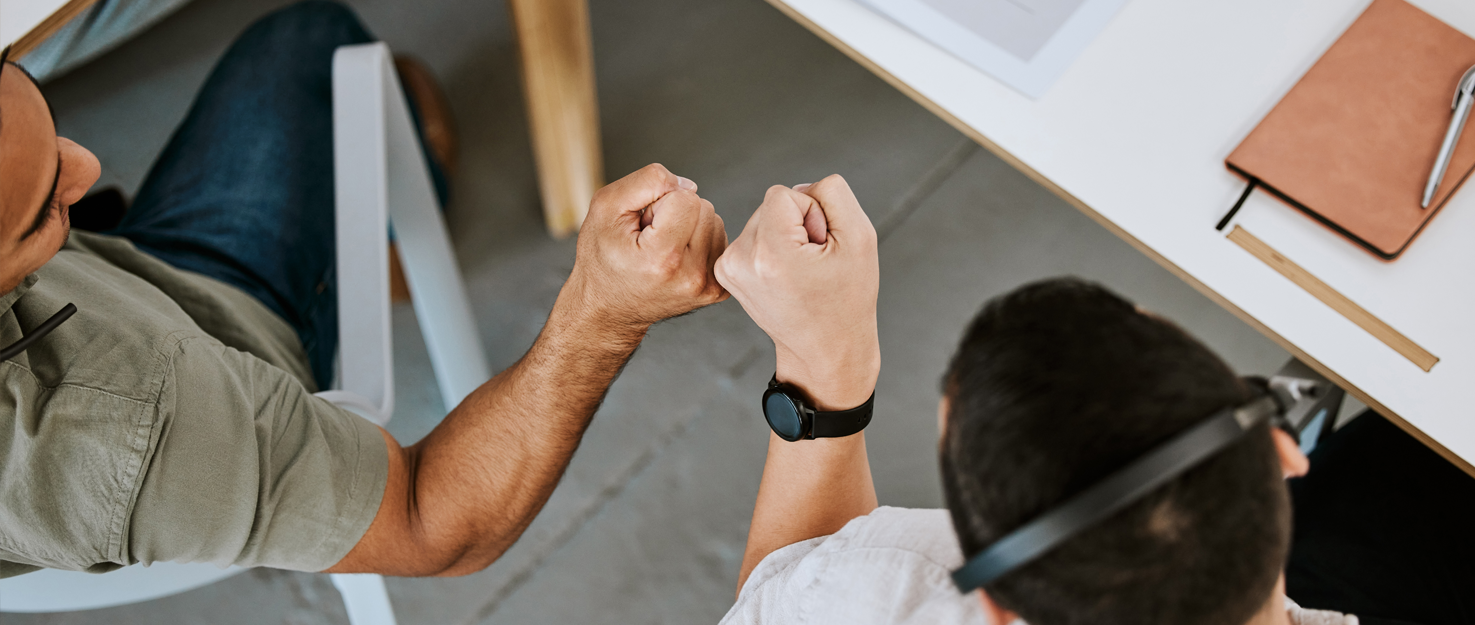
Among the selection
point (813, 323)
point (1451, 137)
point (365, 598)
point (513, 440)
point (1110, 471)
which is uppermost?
point (1451, 137)

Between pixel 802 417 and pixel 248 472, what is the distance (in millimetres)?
422

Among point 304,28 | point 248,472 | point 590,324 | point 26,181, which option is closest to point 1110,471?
point 590,324

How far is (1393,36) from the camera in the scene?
0.78 metres

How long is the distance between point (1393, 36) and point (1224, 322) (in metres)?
0.86

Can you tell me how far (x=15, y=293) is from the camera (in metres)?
0.59

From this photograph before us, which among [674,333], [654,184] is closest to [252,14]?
[674,333]

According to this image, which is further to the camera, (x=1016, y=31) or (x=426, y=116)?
(x=426, y=116)

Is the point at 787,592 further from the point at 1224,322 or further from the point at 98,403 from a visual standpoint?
the point at 1224,322

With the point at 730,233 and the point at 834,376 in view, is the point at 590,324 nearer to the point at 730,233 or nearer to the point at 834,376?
the point at 834,376

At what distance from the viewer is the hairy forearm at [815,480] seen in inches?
26.7

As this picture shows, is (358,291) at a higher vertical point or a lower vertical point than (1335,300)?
lower

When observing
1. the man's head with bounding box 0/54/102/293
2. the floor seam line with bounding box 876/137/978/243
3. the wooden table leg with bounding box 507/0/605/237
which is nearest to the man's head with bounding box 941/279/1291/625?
the man's head with bounding box 0/54/102/293

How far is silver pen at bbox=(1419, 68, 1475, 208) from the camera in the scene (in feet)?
2.36

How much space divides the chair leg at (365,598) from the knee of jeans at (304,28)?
0.67 metres
